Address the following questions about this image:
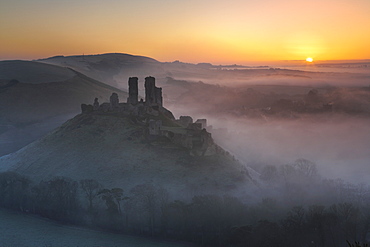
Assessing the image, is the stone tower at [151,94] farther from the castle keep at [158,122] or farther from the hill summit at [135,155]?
the hill summit at [135,155]

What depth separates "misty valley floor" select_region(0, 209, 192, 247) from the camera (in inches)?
2608

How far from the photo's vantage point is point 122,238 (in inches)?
2697

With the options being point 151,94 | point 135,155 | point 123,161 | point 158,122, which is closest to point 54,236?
point 123,161

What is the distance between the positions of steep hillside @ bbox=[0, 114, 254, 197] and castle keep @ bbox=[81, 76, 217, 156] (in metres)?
1.48

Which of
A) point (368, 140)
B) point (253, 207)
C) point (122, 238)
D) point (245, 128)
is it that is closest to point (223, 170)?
point (253, 207)

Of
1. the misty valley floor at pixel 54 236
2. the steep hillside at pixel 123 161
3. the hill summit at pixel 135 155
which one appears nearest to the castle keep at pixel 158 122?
the hill summit at pixel 135 155

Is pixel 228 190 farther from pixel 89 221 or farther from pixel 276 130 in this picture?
pixel 276 130

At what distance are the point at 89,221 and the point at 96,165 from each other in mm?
18965

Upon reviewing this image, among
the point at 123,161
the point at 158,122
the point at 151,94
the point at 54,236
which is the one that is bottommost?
the point at 54,236

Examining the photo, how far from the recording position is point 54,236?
6881cm

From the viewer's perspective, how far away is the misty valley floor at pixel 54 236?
217 feet

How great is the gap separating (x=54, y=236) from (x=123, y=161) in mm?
25650

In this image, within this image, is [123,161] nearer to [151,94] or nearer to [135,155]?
[135,155]

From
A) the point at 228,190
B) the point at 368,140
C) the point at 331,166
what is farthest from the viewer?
the point at 368,140
